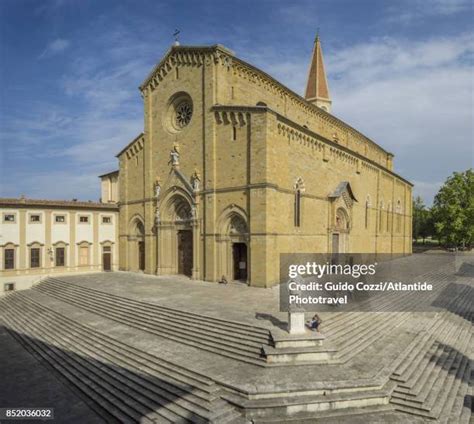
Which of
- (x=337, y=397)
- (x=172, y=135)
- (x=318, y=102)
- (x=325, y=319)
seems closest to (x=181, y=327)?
(x=325, y=319)

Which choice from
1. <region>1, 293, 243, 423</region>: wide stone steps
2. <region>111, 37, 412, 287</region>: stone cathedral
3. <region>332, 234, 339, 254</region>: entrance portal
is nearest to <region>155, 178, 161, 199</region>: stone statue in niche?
<region>111, 37, 412, 287</region>: stone cathedral

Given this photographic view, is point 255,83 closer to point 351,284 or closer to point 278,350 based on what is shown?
point 351,284

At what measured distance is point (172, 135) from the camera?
83.3ft

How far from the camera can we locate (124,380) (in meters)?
11.0

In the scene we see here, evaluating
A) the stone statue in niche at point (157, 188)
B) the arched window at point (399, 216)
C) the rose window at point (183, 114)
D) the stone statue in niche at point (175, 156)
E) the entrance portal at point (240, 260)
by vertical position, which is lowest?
the entrance portal at point (240, 260)

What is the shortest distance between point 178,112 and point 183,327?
682 inches

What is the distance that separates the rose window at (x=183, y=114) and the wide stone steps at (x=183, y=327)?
523 inches

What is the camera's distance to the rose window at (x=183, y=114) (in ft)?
81.7

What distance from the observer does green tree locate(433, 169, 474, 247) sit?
44.9m

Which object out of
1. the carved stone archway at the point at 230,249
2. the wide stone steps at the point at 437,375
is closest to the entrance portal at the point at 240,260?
the carved stone archway at the point at 230,249

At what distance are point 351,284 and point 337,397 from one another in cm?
1250

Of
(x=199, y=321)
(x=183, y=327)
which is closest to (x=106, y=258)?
(x=183, y=327)

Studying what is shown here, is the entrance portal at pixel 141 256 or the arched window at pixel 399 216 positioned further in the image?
the arched window at pixel 399 216

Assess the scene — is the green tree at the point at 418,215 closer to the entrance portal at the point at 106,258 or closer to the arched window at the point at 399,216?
the arched window at the point at 399,216
